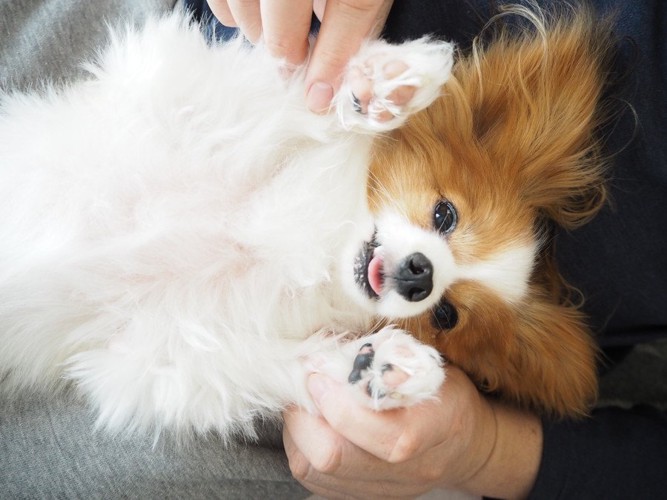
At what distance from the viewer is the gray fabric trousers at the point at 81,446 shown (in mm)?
1274

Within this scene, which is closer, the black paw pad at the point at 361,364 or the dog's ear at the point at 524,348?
the black paw pad at the point at 361,364

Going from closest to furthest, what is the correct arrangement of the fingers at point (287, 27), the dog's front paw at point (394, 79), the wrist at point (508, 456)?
the fingers at point (287, 27), the dog's front paw at point (394, 79), the wrist at point (508, 456)

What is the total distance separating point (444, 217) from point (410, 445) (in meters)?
0.57

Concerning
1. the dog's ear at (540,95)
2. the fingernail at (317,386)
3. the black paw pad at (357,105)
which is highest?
the black paw pad at (357,105)

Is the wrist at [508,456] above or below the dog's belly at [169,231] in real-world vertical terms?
below

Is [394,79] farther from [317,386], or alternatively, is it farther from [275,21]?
[317,386]

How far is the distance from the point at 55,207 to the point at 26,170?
0.40 ft

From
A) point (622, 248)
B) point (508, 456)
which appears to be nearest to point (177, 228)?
point (508, 456)

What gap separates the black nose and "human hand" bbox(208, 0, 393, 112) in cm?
46

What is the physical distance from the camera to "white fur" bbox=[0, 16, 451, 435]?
4.28 ft

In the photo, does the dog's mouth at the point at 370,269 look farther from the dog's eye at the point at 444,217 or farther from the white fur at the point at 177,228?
the dog's eye at the point at 444,217

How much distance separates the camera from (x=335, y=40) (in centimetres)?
124

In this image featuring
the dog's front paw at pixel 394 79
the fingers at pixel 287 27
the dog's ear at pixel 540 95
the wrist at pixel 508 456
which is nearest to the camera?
the fingers at pixel 287 27

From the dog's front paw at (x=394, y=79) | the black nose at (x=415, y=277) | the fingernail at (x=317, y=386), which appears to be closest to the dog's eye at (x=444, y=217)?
the black nose at (x=415, y=277)
